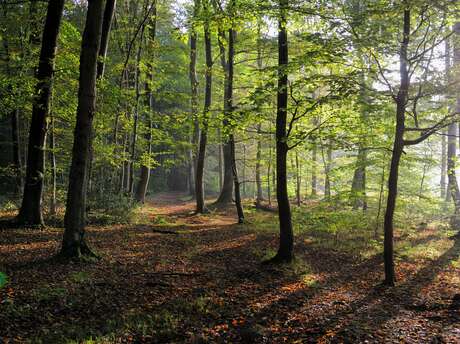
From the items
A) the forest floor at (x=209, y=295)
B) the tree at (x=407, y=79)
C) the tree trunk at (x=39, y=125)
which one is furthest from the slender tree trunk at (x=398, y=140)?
the tree trunk at (x=39, y=125)

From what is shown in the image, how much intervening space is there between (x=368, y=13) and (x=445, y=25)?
1923 mm

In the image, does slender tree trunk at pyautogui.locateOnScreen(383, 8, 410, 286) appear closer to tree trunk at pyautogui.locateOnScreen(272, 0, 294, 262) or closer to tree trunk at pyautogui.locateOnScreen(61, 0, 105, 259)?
tree trunk at pyautogui.locateOnScreen(272, 0, 294, 262)

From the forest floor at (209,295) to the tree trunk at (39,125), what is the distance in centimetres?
83

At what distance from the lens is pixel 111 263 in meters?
8.27

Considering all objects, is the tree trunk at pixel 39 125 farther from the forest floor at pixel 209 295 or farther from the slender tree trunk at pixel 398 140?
the slender tree trunk at pixel 398 140

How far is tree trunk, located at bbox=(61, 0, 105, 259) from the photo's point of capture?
7836 mm

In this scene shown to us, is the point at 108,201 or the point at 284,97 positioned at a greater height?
the point at 284,97

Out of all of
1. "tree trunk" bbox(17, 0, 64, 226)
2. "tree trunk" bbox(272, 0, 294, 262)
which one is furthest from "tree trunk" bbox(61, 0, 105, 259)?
"tree trunk" bbox(272, 0, 294, 262)

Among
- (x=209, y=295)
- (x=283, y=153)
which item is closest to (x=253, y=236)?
(x=283, y=153)

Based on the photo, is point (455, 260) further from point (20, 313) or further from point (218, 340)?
point (20, 313)

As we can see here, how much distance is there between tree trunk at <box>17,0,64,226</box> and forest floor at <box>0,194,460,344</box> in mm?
827

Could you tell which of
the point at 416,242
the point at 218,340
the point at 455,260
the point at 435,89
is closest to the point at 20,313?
the point at 218,340

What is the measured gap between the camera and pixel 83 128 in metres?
7.90

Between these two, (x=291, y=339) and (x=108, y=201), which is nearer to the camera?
(x=291, y=339)
